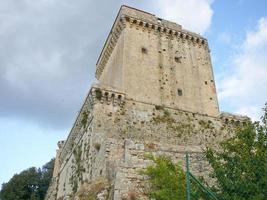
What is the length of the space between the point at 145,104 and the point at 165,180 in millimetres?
9162

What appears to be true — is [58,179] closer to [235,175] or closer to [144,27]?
[144,27]

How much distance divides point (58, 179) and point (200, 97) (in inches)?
560

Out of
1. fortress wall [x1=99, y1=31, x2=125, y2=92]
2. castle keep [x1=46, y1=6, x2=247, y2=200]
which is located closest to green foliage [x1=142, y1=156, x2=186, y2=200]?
castle keep [x1=46, y1=6, x2=247, y2=200]

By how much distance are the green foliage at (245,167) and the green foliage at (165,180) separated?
137 cm

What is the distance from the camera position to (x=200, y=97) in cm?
2455

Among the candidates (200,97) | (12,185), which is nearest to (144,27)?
(200,97)

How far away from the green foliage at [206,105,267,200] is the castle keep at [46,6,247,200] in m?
2.42

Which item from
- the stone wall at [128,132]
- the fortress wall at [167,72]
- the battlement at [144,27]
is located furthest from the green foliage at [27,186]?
the fortress wall at [167,72]

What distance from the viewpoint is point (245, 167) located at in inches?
495

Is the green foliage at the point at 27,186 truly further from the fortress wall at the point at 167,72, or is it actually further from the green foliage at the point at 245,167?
the green foliage at the point at 245,167

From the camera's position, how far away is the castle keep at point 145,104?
65.9ft

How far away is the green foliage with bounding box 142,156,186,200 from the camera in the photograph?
42.6 ft

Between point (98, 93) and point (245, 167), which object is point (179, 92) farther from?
point (245, 167)

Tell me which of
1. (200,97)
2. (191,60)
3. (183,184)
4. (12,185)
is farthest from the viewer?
(12,185)
